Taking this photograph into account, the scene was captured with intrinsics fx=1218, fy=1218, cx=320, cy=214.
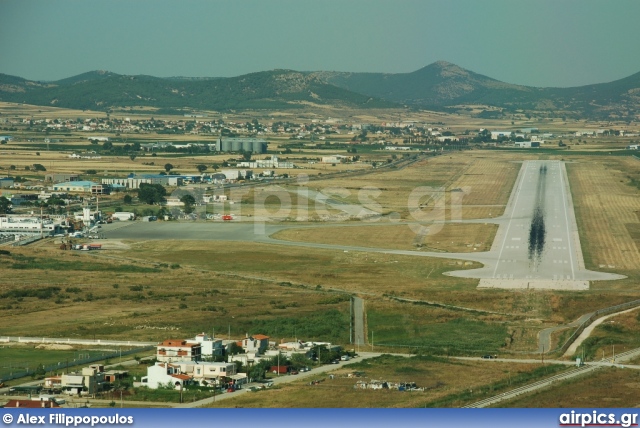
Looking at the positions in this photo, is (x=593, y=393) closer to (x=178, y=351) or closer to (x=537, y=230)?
(x=178, y=351)

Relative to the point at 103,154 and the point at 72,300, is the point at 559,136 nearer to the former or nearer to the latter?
Answer: the point at 103,154

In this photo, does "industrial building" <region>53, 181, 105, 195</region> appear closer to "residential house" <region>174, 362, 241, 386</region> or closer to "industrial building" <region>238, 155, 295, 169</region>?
"industrial building" <region>238, 155, 295, 169</region>

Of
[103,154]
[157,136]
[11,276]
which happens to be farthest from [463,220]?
[157,136]

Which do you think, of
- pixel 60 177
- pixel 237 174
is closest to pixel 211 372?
pixel 60 177

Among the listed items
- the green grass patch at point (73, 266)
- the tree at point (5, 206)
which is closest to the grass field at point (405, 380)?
the green grass patch at point (73, 266)

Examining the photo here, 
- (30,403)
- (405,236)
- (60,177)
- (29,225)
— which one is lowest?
(405,236)

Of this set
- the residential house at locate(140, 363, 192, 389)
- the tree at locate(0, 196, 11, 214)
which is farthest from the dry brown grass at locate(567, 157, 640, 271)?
the tree at locate(0, 196, 11, 214)

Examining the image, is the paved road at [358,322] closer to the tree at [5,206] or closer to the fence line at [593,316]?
the fence line at [593,316]
